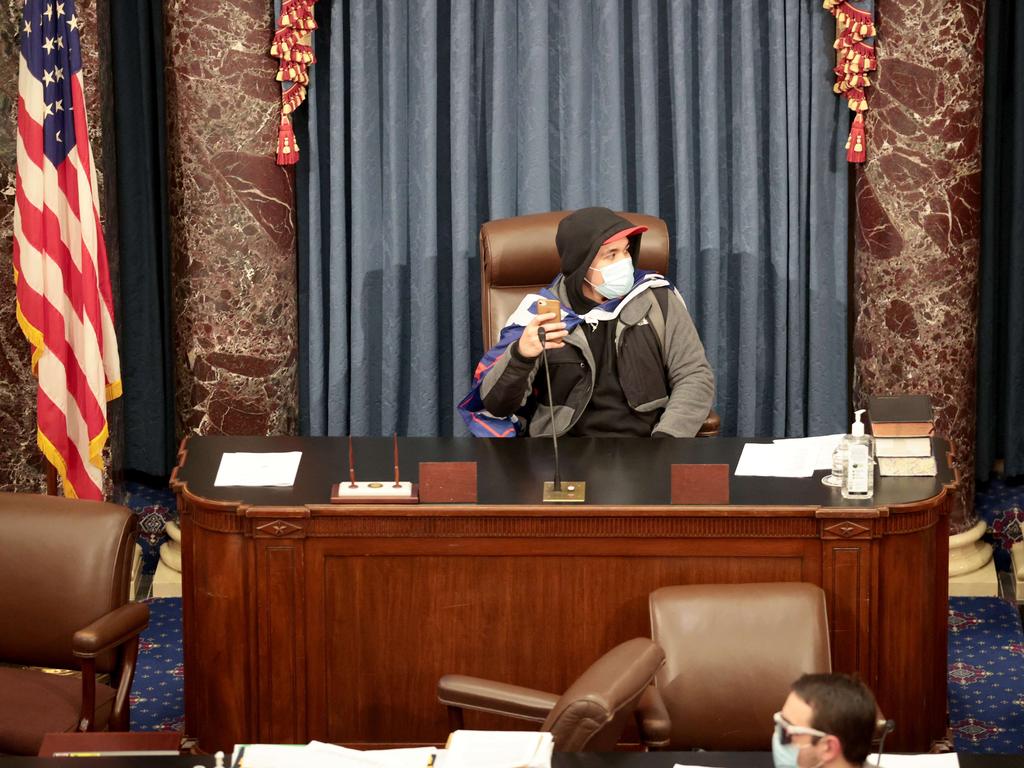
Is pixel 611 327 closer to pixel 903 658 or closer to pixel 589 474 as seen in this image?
pixel 589 474

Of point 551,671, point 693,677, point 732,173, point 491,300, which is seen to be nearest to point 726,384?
point 732,173

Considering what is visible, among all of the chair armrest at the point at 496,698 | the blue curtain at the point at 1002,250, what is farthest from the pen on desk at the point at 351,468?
the blue curtain at the point at 1002,250

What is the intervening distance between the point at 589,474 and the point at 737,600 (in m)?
0.82

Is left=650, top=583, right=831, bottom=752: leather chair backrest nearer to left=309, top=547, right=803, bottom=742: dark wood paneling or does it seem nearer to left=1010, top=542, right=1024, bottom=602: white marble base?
left=309, top=547, right=803, bottom=742: dark wood paneling

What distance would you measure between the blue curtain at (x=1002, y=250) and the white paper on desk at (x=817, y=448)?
1987 millimetres

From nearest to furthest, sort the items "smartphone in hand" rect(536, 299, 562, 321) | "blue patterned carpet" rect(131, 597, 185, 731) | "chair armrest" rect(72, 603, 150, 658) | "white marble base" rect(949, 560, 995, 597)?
"chair armrest" rect(72, 603, 150, 658), "smartphone in hand" rect(536, 299, 562, 321), "blue patterned carpet" rect(131, 597, 185, 731), "white marble base" rect(949, 560, 995, 597)

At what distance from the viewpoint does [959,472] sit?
5801 mm

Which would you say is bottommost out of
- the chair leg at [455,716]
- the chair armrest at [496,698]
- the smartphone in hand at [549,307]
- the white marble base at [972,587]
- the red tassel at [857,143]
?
the white marble base at [972,587]

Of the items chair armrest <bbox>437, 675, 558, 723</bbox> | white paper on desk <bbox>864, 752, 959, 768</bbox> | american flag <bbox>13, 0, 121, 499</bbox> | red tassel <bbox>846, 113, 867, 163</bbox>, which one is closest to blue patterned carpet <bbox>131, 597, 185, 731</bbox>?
american flag <bbox>13, 0, 121, 499</bbox>

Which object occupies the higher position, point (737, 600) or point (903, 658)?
point (737, 600)

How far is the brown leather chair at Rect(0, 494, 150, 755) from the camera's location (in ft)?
12.3

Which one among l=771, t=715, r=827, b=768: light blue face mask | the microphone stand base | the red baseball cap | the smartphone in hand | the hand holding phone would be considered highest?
the red baseball cap

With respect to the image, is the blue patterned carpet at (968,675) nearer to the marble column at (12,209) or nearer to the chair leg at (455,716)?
the marble column at (12,209)

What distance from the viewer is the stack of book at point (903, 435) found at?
401cm
